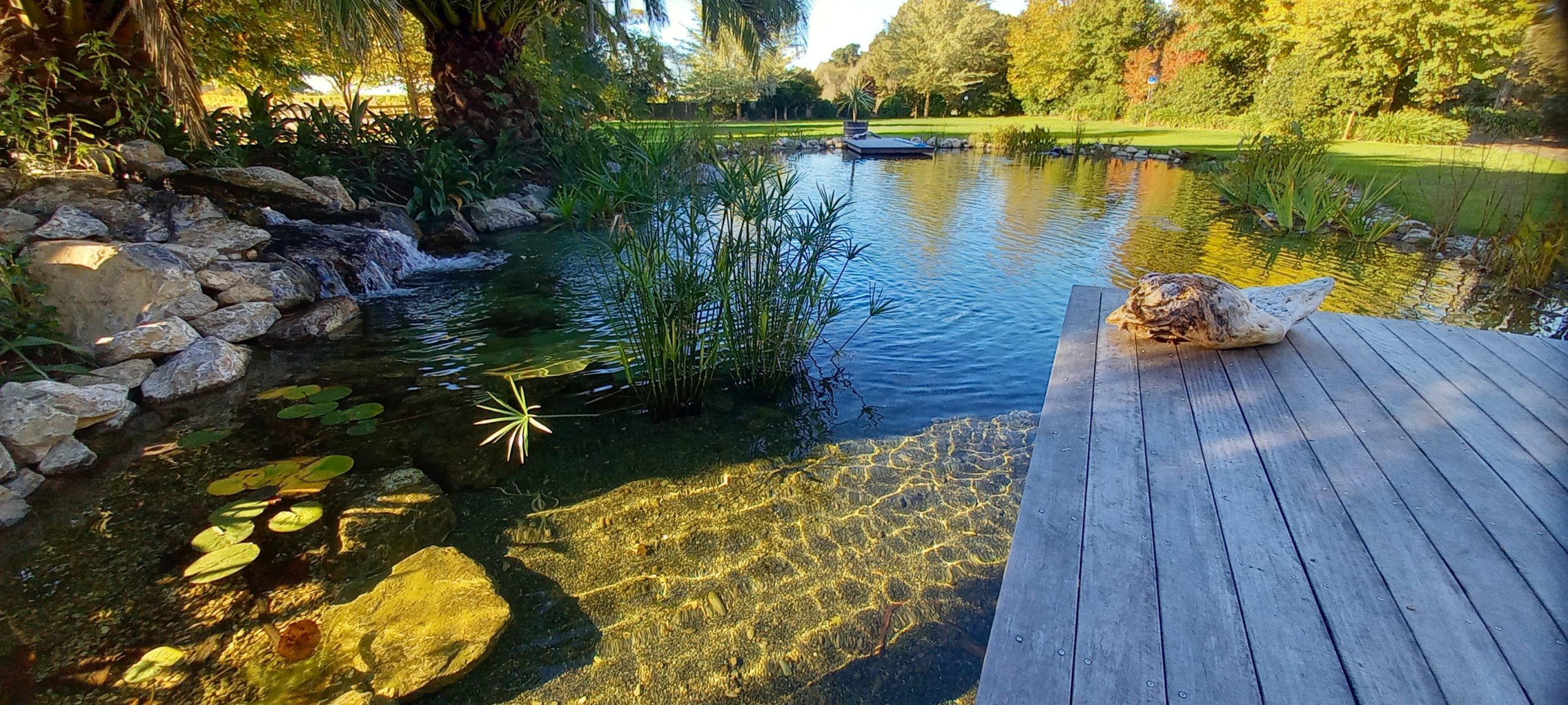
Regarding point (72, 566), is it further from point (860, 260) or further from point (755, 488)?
point (860, 260)

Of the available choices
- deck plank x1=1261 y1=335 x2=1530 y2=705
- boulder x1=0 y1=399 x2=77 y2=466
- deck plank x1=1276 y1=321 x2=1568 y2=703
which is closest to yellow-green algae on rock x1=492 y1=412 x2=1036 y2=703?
deck plank x1=1261 y1=335 x2=1530 y2=705

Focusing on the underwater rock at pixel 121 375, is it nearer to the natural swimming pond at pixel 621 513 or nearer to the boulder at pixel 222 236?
the natural swimming pond at pixel 621 513

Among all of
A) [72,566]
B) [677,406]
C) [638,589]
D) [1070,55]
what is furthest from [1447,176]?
[1070,55]

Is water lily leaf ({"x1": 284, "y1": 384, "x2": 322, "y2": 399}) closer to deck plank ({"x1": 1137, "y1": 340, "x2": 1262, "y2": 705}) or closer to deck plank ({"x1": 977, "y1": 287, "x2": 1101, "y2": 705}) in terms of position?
deck plank ({"x1": 977, "y1": 287, "x2": 1101, "y2": 705})

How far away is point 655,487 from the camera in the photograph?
10.5 feet

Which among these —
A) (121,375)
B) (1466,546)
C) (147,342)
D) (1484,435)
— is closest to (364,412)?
(121,375)

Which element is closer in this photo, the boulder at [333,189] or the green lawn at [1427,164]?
the green lawn at [1427,164]

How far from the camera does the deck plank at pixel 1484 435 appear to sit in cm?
183

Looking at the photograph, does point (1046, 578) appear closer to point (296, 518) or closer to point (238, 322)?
point (296, 518)

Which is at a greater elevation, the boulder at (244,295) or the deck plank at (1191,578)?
the deck plank at (1191,578)

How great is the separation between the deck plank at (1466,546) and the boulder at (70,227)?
7116mm

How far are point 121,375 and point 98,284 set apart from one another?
800mm

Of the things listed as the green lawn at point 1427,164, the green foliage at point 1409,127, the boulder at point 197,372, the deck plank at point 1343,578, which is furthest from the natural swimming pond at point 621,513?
the green foliage at point 1409,127

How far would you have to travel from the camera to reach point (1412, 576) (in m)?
1.57
